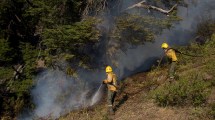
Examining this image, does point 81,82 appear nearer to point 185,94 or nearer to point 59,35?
point 59,35

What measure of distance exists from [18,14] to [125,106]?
7.33 metres

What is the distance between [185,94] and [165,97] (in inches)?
29.4

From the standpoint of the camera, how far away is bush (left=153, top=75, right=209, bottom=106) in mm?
11029

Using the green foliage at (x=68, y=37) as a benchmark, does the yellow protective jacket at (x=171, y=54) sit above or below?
below

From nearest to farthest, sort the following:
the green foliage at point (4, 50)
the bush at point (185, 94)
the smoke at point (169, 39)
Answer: the bush at point (185, 94) < the green foliage at point (4, 50) < the smoke at point (169, 39)

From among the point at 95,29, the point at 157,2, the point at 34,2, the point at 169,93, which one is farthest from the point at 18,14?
the point at 169,93

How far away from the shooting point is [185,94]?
36.7 ft

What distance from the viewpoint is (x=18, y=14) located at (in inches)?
677

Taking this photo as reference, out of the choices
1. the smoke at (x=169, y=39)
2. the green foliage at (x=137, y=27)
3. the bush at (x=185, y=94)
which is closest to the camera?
the bush at (x=185, y=94)

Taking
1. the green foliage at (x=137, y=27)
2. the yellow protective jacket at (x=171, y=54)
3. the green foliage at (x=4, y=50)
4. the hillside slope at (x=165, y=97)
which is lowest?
the hillside slope at (x=165, y=97)

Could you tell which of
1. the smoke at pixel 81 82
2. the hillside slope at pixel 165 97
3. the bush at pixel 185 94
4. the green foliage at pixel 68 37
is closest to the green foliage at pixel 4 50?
the green foliage at pixel 68 37

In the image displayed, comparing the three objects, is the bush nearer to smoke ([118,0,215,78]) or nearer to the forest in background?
the forest in background

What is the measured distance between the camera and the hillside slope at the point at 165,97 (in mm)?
10852

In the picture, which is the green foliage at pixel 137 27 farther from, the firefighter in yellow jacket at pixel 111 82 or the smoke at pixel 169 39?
the firefighter in yellow jacket at pixel 111 82
